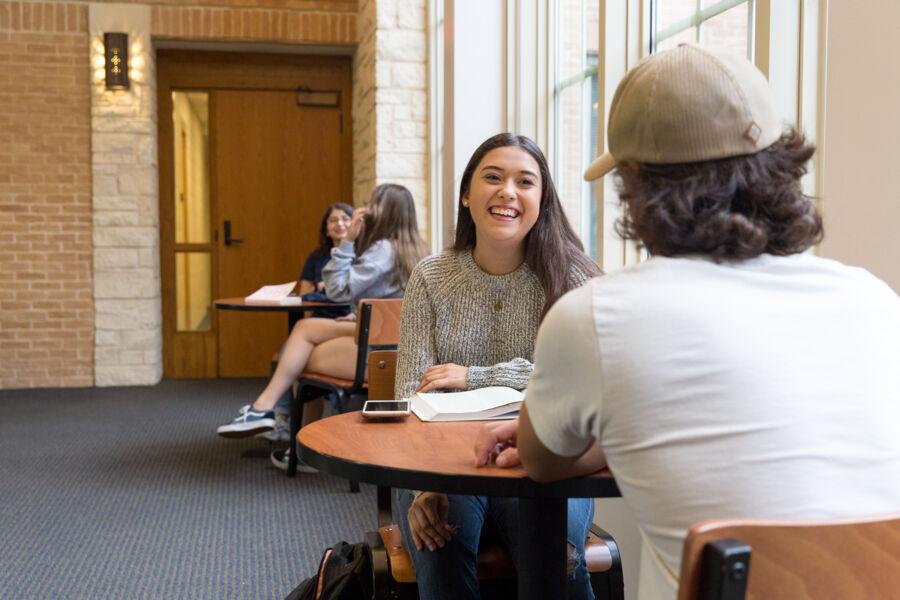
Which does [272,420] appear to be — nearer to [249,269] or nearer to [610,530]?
[610,530]

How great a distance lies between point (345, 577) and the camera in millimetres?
2002

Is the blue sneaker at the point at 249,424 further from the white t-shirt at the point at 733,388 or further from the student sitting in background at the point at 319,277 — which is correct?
the white t-shirt at the point at 733,388

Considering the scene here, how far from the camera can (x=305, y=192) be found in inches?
298

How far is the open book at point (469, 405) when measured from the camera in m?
1.68

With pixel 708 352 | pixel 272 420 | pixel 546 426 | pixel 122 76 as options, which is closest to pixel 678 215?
pixel 708 352

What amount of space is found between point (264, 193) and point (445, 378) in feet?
18.8

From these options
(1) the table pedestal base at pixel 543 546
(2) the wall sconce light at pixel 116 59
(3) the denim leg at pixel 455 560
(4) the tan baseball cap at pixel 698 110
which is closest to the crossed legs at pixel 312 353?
(3) the denim leg at pixel 455 560

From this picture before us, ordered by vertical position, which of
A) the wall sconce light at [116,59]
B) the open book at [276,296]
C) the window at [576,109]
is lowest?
the open book at [276,296]

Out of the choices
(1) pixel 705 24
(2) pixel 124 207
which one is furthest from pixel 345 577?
(2) pixel 124 207

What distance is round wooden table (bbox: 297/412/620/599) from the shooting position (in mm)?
1266

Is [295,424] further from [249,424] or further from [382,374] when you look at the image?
[382,374]

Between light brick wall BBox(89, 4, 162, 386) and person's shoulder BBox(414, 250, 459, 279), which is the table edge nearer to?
person's shoulder BBox(414, 250, 459, 279)

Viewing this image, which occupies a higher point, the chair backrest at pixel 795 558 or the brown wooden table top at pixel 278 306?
the chair backrest at pixel 795 558

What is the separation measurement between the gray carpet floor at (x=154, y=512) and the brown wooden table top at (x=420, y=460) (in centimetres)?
148
